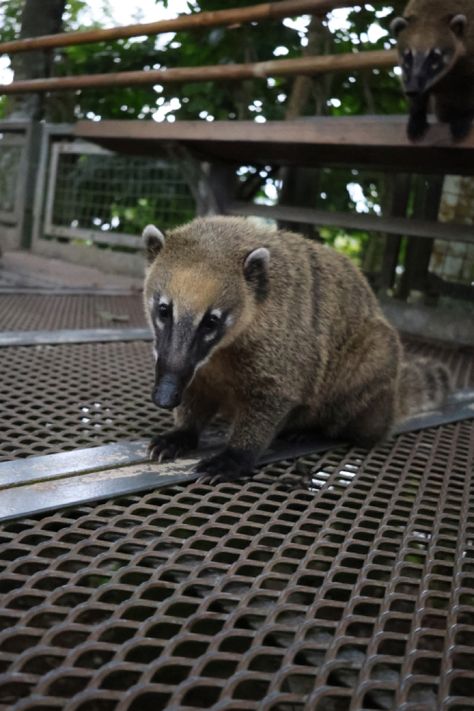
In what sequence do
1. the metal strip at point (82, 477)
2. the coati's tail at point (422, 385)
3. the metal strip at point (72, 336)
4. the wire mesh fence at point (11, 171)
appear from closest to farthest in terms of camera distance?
the metal strip at point (82, 477) → the coati's tail at point (422, 385) → the metal strip at point (72, 336) → the wire mesh fence at point (11, 171)

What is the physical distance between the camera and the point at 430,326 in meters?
4.36

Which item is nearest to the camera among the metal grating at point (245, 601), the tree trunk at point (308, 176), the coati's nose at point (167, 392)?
the metal grating at point (245, 601)

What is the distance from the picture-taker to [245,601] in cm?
124

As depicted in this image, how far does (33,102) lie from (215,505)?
294 inches

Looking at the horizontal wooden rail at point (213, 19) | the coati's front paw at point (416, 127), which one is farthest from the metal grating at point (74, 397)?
the horizontal wooden rail at point (213, 19)

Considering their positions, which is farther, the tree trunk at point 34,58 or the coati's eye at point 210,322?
the tree trunk at point 34,58

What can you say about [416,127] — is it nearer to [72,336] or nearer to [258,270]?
[258,270]

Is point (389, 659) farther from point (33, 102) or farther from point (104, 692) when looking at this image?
point (33, 102)

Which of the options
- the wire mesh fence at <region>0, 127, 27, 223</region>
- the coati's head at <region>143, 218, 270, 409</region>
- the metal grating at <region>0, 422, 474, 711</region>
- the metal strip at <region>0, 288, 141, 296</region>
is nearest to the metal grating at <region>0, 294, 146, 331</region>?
the metal strip at <region>0, 288, 141, 296</region>

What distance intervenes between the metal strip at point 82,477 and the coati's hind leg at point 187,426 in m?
0.04

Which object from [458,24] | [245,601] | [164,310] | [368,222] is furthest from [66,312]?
[245,601]

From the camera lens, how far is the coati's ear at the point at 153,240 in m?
2.12

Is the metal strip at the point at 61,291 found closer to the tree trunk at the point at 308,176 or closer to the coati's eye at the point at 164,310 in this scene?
the tree trunk at the point at 308,176

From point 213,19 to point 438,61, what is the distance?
160 centimetres
